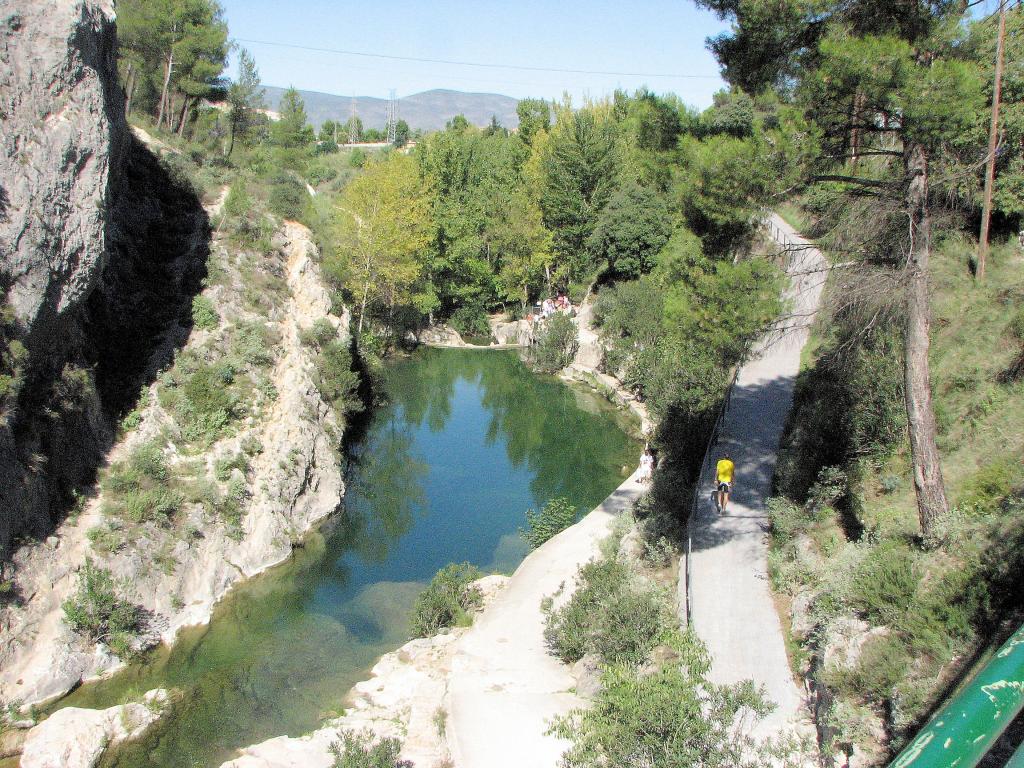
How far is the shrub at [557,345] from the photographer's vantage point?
126ft

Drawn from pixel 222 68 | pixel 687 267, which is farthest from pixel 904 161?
pixel 222 68

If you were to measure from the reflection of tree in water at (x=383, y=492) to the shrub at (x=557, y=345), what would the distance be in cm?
1040

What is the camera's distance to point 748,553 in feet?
46.3

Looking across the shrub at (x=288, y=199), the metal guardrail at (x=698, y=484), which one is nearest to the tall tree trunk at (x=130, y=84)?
the shrub at (x=288, y=199)

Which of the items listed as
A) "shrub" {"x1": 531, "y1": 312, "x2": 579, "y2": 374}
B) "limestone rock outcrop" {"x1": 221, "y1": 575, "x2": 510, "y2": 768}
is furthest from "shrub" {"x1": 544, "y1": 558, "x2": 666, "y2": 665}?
"shrub" {"x1": 531, "y1": 312, "x2": 579, "y2": 374}

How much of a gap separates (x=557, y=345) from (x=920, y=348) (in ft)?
93.1

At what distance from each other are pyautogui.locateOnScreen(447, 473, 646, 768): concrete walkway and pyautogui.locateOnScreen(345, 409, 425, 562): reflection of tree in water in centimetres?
491

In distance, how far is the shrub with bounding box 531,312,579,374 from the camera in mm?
38406

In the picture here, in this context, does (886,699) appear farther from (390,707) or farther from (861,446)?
(390,707)

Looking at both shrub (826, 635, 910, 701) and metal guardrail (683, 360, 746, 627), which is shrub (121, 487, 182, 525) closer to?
metal guardrail (683, 360, 746, 627)

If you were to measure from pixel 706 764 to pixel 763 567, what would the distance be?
276 inches

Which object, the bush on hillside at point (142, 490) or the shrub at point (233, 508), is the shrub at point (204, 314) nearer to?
the bush on hillside at point (142, 490)

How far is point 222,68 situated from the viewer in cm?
3478

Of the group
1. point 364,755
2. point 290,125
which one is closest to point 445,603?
point 364,755
